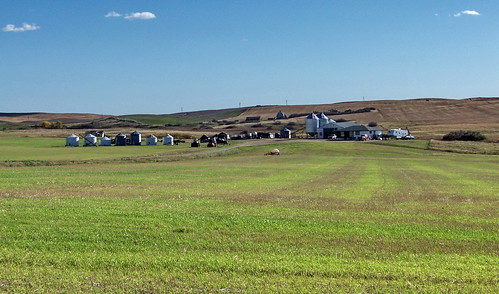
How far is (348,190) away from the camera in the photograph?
28.3m

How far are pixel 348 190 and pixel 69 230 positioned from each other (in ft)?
54.0

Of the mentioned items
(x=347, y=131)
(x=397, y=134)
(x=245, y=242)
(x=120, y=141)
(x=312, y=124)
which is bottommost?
A: (x=397, y=134)

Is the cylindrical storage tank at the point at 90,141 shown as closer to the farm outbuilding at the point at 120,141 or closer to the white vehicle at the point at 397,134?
the farm outbuilding at the point at 120,141

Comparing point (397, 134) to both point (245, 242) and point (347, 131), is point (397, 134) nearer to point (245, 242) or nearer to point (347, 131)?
point (347, 131)

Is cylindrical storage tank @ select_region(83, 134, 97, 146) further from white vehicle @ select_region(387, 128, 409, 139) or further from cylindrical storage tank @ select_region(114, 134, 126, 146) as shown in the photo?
white vehicle @ select_region(387, 128, 409, 139)

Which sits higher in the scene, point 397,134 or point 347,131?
point 347,131

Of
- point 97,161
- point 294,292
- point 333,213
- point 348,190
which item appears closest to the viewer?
point 294,292

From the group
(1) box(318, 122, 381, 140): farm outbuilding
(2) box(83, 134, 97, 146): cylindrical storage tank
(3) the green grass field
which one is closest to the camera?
(3) the green grass field

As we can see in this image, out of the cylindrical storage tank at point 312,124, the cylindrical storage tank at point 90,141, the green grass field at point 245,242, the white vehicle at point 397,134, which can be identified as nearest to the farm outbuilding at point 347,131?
the white vehicle at point 397,134

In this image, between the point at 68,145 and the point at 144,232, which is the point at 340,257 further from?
the point at 68,145

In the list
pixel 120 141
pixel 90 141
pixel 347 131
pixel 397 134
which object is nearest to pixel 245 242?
pixel 90 141

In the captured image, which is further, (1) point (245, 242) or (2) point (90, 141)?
(2) point (90, 141)

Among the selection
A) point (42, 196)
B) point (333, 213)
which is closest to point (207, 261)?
point (333, 213)

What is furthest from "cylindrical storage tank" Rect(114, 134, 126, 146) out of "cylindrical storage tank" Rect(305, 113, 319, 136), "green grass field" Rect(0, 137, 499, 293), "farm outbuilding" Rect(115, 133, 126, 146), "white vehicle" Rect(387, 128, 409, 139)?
"green grass field" Rect(0, 137, 499, 293)
